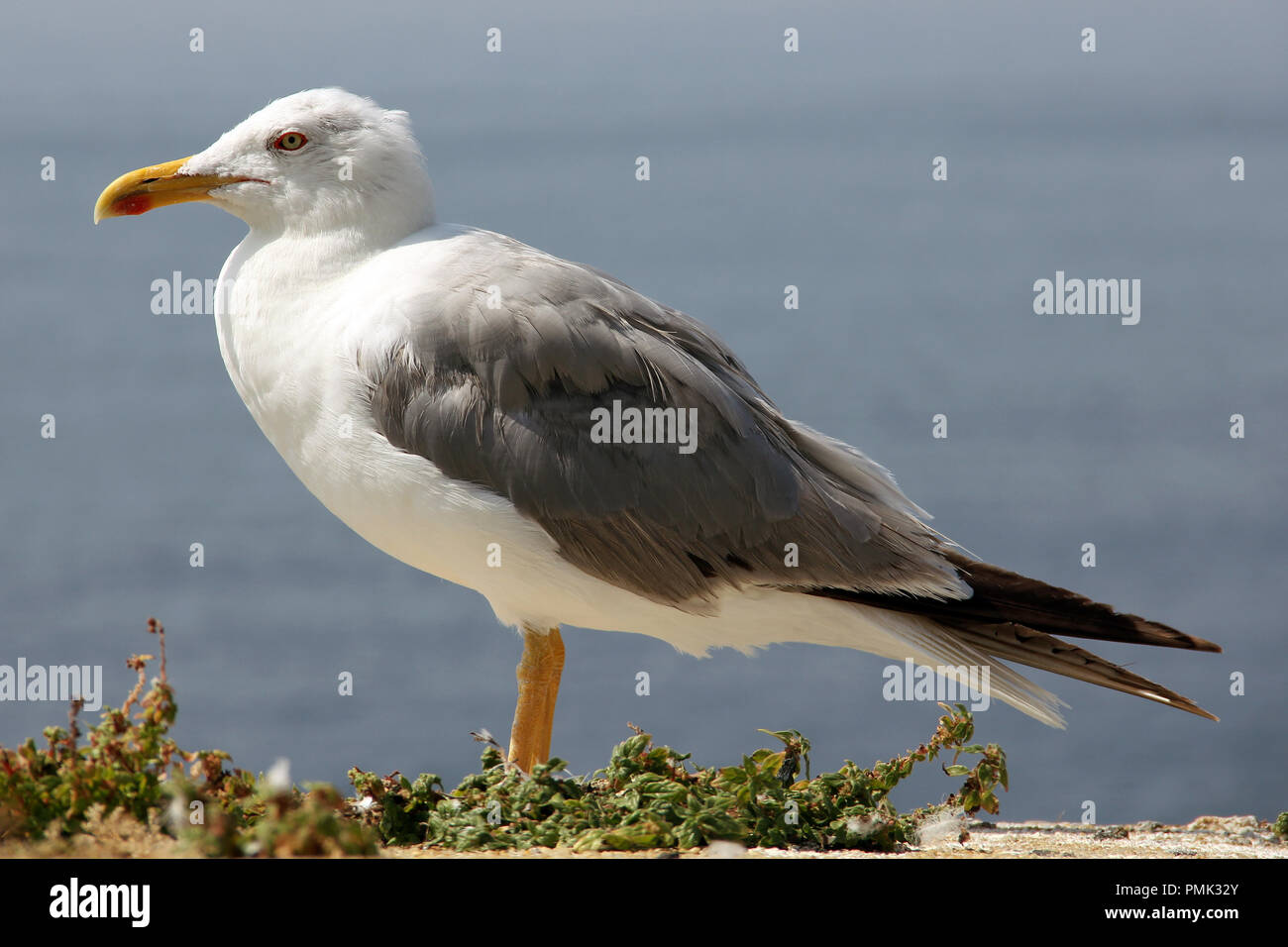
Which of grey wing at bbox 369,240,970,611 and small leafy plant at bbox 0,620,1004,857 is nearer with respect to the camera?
small leafy plant at bbox 0,620,1004,857

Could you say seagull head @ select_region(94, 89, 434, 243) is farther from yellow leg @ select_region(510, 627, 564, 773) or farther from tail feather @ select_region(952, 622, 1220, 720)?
tail feather @ select_region(952, 622, 1220, 720)

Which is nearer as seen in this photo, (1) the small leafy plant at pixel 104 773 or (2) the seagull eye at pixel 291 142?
(1) the small leafy plant at pixel 104 773

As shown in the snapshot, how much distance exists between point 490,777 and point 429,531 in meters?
1.03

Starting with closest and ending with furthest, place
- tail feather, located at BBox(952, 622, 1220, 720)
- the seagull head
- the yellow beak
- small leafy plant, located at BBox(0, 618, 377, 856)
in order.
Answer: small leafy plant, located at BBox(0, 618, 377, 856)
tail feather, located at BBox(952, 622, 1220, 720)
the seagull head
the yellow beak

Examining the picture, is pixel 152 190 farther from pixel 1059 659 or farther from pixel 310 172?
pixel 1059 659

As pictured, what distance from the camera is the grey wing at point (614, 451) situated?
5.66m

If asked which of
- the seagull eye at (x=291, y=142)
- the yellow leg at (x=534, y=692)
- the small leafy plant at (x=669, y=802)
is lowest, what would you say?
the small leafy plant at (x=669, y=802)

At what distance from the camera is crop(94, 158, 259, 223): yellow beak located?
20.6ft

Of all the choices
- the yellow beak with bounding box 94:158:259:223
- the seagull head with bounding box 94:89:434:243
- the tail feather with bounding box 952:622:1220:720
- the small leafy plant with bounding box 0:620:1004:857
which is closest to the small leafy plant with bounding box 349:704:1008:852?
the small leafy plant with bounding box 0:620:1004:857

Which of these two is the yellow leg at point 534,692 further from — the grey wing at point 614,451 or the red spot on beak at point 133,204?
the red spot on beak at point 133,204

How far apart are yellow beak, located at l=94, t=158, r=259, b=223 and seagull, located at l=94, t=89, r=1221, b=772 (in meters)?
0.01

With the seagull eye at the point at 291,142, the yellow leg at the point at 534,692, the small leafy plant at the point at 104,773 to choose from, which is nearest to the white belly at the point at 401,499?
the yellow leg at the point at 534,692

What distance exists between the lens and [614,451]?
19.1 ft

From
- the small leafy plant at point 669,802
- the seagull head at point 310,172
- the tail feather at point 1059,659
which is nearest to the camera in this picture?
the small leafy plant at point 669,802
